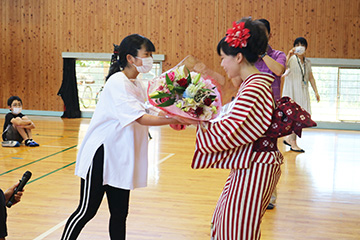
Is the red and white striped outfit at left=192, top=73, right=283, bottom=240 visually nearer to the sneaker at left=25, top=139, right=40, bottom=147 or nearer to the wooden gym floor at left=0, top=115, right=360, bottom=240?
the wooden gym floor at left=0, top=115, right=360, bottom=240

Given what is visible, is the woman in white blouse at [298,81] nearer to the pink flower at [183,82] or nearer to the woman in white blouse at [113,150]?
the woman in white blouse at [113,150]

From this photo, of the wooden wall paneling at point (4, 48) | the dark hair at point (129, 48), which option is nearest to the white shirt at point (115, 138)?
the dark hair at point (129, 48)

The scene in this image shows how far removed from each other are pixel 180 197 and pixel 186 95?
2.58 metres

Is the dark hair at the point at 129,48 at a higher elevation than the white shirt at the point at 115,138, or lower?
higher

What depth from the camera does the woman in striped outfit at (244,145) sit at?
183 cm

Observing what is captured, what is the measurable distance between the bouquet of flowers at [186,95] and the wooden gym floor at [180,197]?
1.58 meters

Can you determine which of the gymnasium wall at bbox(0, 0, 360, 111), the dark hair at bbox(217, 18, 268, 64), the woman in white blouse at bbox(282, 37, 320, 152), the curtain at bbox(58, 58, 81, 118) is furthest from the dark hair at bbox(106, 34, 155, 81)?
the curtain at bbox(58, 58, 81, 118)

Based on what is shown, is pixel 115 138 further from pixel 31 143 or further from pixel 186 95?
pixel 31 143

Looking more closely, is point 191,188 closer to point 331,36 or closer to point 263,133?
point 263,133

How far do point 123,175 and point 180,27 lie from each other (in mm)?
9437

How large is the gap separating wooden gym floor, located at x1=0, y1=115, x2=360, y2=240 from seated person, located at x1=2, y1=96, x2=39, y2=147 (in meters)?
0.31

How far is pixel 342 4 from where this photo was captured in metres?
10.6

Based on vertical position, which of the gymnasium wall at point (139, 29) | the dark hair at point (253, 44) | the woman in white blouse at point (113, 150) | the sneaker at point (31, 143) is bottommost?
the sneaker at point (31, 143)

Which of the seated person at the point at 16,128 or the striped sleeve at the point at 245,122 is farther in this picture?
the seated person at the point at 16,128
